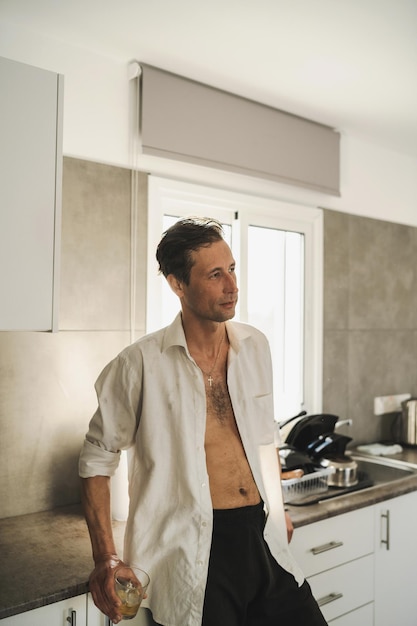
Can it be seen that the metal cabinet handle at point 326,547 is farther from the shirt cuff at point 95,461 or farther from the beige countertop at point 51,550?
the shirt cuff at point 95,461

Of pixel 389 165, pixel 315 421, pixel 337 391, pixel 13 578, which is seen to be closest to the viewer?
pixel 13 578

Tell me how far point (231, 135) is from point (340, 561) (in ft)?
5.83

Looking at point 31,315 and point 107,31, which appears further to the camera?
point 107,31

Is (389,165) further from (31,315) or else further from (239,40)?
(31,315)

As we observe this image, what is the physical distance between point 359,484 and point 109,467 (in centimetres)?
124

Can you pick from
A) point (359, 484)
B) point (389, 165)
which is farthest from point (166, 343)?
point (389, 165)

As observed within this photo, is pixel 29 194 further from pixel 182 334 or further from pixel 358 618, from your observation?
pixel 358 618

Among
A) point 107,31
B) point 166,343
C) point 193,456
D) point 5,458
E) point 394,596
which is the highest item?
point 107,31

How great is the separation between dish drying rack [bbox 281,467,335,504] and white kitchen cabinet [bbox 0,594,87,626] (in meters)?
0.94

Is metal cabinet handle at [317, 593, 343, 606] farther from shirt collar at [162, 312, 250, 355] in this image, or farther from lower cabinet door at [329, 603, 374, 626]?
shirt collar at [162, 312, 250, 355]

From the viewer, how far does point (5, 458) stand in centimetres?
189

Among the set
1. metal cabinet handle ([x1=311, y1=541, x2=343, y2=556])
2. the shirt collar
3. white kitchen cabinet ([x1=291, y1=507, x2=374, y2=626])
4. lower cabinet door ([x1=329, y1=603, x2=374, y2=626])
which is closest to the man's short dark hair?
the shirt collar

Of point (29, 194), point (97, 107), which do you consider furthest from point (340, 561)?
point (97, 107)

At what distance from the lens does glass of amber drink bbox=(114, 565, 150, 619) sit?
130 centimetres
